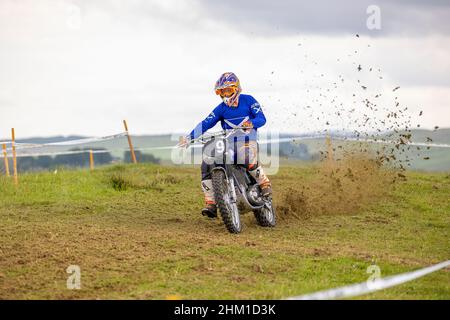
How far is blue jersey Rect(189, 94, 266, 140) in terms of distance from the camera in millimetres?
13641

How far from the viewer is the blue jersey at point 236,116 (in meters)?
13.6

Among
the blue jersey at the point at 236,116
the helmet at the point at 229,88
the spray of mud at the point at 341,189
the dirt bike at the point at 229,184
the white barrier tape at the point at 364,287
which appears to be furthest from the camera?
the spray of mud at the point at 341,189

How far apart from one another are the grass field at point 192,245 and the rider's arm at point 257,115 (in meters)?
1.82

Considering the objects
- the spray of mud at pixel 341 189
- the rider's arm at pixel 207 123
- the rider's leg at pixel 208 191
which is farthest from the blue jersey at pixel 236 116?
the spray of mud at pixel 341 189

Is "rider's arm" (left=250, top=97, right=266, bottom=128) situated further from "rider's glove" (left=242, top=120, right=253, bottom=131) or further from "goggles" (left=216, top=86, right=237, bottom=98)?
"goggles" (left=216, top=86, right=237, bottom=98)

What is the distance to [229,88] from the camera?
13500 millimetres

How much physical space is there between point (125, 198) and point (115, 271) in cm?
864

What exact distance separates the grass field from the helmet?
2201 mm

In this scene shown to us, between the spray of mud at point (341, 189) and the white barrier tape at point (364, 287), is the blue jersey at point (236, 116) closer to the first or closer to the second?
the spray of mud at point (341, 189)

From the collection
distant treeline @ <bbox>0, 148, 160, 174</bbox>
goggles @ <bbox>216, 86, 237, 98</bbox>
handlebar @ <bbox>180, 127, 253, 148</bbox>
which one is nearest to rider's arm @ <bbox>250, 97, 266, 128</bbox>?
handlebar @ <bbox>180, 127, 253, 148</bbox>

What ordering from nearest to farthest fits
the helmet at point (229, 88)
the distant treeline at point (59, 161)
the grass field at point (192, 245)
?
the grass field at point (192, 245) → the helmet at point (229, 88) → the distant treeline at point (59, 161)

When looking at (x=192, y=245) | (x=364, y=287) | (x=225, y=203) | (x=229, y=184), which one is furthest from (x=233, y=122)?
(x=364, y=287)
